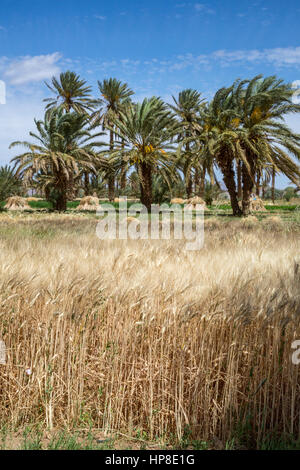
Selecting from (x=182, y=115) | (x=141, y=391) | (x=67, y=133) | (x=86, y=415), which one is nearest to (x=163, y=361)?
(x=141, y=391)

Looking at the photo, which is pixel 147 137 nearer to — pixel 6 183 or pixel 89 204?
pixel 89 204

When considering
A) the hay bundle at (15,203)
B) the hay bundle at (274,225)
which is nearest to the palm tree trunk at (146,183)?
the hay bundle at (15,203)

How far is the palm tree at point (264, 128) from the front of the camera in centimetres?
1634

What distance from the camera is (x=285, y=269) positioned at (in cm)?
321

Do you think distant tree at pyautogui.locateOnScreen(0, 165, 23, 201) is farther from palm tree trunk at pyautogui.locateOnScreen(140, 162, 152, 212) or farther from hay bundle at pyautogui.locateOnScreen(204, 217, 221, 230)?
hay bundle at pyautogui.locateOnScreen(204, 217, 221, 230)

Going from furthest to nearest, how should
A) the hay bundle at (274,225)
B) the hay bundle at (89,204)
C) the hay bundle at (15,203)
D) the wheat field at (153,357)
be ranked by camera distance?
the hay bundle at (89,204), the hay bundle at (15,203), the hay bundle at (274,225), the wheat field at (153,357)

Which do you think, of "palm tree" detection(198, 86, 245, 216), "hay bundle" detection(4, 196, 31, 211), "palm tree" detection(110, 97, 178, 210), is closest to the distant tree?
"hay bundle" detection(4, 196, 31, 211)

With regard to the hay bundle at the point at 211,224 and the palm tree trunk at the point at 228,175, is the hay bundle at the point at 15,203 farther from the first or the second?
the hay bundle at the point at 211,224

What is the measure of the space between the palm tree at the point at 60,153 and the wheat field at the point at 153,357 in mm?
19070

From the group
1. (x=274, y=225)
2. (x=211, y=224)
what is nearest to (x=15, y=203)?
(x=211, y=224)

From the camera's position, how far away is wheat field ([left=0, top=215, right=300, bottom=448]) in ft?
8.10

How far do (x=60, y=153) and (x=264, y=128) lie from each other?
10502 millimetres

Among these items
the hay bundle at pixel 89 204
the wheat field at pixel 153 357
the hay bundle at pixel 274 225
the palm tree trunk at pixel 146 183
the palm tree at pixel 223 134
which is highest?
the palm tree at pixel 223 134

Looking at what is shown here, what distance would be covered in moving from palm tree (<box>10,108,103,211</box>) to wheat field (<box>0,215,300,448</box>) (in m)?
19.1
